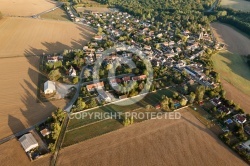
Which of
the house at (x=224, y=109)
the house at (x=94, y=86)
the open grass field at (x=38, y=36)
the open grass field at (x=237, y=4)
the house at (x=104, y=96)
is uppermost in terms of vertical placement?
the open grass field at (x=237, y=4)

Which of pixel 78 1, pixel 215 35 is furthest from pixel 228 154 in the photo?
pixel 78 1

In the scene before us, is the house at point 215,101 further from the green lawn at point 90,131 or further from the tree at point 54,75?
the tree at point 54,75

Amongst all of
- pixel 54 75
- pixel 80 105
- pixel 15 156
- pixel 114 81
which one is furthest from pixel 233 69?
pixel 15 156

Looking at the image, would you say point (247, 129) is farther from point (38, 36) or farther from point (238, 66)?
point (38, 36)

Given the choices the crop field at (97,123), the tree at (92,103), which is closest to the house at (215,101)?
the crop field at (97,123)

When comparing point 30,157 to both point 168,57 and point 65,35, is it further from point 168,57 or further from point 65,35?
point 65,35
